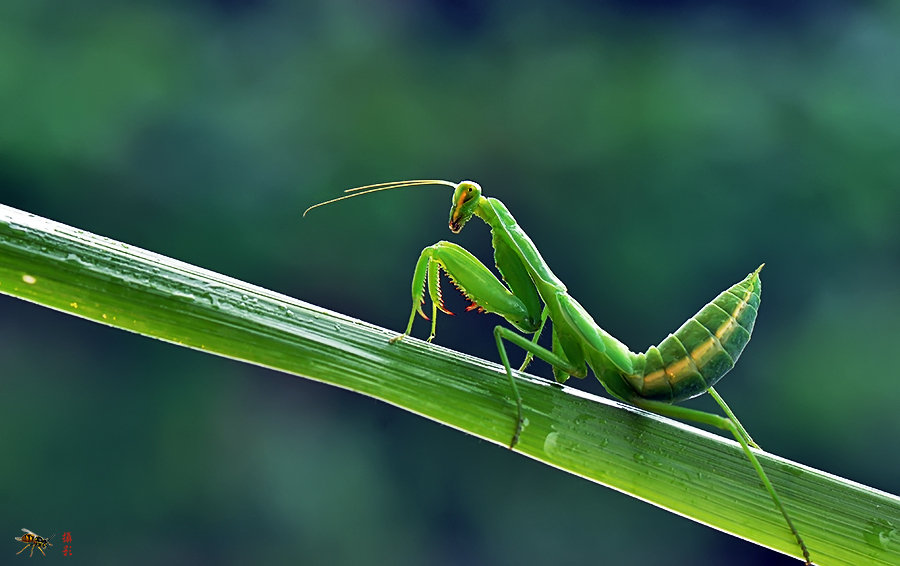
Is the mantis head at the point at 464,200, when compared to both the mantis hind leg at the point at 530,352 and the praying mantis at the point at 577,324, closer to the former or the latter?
the praying mantis at the point at 577,324

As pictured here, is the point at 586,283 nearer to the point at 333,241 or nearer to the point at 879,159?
the point at 333,241

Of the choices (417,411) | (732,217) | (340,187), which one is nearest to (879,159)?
(732,217)

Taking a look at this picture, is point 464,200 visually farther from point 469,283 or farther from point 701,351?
point 701,351

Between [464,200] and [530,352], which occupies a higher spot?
[464,200]

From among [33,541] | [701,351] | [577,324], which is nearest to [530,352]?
[577,324]

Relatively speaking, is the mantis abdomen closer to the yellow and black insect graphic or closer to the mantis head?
the mantis head

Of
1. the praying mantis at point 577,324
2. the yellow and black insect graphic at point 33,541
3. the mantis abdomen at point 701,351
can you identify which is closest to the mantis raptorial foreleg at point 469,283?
the praying mantis at point 577,324

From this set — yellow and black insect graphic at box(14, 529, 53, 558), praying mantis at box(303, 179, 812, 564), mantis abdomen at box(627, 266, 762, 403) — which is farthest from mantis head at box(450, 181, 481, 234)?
yellow and black insect graphic at box(14, 529, 53, 558)
